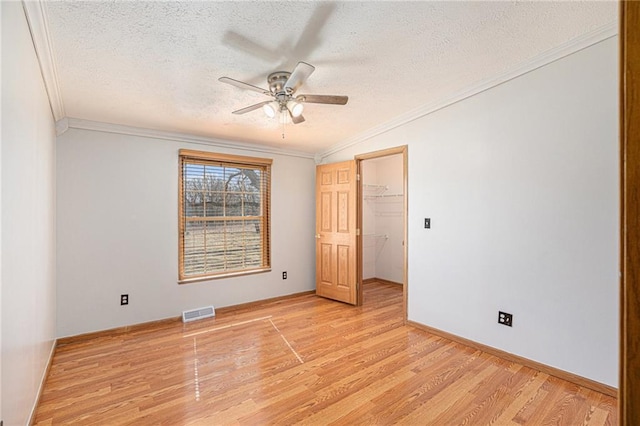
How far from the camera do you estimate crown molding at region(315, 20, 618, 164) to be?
2078 millimetres

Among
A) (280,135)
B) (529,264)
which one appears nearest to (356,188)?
(280,135)

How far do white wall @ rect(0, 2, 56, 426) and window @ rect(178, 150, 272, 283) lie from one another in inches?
60.0

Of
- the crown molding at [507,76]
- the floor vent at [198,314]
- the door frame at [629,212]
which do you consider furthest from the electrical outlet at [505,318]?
the floor vent at [198,314]

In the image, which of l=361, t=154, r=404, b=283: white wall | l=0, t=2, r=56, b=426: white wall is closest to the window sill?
l=0, t=2, r=56, b=426: white wall

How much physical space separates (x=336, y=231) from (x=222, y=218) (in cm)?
163

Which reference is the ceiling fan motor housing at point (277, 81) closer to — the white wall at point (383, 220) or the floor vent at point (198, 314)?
the floor vent at point (198, 314)

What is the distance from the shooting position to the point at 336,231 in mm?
4328

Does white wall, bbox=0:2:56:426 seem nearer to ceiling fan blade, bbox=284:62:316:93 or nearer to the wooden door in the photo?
ceiling fan blade, bbox=284:62:316:93

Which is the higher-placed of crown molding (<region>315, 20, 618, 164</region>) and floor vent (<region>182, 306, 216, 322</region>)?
crown molding (<region>315, 20, 618, 164</region>)

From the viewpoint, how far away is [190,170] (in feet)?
12.3

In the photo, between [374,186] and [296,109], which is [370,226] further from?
[296,109]

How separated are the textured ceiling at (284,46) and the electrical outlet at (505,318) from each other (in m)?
2.14

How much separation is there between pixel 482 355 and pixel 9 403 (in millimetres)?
3250

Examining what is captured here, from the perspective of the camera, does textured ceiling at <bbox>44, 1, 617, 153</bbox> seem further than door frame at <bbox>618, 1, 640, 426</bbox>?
Yes
